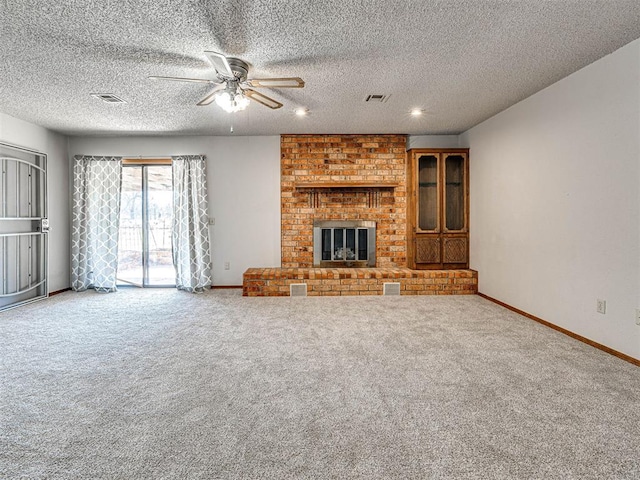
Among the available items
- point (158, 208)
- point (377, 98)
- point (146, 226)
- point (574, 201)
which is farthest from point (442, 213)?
point (146, 226)

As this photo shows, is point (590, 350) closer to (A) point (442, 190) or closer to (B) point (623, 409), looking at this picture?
(B) point (623, 409)

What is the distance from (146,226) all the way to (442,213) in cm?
477

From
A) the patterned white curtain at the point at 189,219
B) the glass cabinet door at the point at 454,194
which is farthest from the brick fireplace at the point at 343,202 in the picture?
the patterned white curtain at the point at 189,219

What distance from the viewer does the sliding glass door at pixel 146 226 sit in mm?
5617

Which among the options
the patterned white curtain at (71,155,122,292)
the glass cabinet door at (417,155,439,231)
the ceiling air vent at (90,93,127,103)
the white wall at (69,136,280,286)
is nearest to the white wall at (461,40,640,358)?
the glass cabinet door at (417,155,439,231)

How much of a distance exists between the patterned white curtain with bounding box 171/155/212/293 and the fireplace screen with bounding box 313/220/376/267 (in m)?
1.77

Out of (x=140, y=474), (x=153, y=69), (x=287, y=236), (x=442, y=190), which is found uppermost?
(x=153, y=69)

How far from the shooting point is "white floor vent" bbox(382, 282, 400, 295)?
195 inches

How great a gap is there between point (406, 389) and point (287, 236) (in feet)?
12.1

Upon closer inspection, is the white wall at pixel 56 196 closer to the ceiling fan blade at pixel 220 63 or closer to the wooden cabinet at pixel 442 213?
the ceiling fan blade at pixel 220 63

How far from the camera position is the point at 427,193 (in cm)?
534

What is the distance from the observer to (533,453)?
5.03 feet

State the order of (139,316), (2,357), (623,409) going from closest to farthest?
(623,409), (2,357), (139,316)

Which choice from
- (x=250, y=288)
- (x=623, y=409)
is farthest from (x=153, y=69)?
(x=623, y=409)
